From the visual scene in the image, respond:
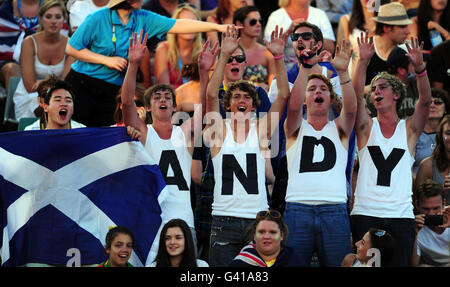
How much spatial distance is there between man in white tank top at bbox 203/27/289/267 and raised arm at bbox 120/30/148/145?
0.57 m

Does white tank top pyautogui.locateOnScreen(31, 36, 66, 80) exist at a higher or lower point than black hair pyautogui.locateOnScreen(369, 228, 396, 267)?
higher

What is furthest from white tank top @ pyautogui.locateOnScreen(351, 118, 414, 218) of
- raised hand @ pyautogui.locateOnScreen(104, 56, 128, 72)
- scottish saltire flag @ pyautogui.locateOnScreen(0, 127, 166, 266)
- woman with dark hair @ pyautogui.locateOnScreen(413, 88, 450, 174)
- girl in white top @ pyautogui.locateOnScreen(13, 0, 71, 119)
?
girl in white top @ pyautogui.locateOnScreen(13, 0, 71, 119)

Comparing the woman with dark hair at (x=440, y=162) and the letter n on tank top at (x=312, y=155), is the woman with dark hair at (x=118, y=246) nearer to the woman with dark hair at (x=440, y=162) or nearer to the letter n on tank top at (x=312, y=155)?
the letter n on tank top at (x=312, y=155)

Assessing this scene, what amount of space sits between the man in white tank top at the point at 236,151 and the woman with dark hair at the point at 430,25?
3.00 m

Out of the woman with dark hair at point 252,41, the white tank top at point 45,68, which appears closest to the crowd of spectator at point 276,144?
the white tank top at point 45,68

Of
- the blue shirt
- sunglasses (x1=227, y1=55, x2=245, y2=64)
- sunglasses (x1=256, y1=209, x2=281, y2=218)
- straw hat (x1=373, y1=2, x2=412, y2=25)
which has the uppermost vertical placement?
straw hat (x1=373, y1=2, x2=412, y2=25)

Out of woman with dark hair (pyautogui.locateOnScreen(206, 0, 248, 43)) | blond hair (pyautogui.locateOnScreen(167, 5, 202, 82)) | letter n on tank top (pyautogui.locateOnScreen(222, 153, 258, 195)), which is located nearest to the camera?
letter n on tank top (pyautogui.locateOnScreen(222, 153, 258, 195))

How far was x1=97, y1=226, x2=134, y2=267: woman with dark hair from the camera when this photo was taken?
709 cm

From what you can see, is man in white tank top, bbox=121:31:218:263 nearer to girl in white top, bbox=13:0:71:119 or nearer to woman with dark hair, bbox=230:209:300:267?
woman with dark hair, bbox=230:209:300:267

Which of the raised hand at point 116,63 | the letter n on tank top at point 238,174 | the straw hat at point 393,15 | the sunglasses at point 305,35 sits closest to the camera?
the letter n on tank top at point 238,174

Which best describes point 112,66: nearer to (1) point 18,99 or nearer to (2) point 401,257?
(1) point 18,99

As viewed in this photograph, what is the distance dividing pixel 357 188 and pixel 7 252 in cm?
279

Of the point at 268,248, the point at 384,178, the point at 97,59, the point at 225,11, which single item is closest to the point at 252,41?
the point at 225,11

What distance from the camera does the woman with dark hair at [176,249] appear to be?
275 inches
